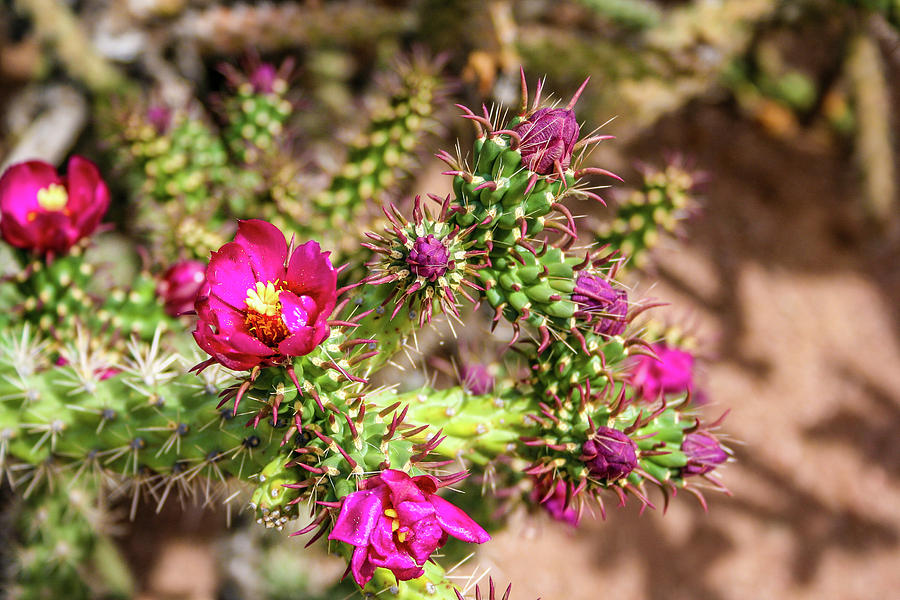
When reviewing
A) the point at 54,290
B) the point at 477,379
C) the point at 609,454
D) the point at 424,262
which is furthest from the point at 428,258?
the point at 54,290

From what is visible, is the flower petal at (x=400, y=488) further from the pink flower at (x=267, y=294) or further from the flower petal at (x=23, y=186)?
the flower petal at (x=23, y=186)

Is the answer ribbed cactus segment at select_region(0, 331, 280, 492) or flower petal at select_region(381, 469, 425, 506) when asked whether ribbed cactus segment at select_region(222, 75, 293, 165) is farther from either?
flower petal at select_region(381, 469, 425, 506)

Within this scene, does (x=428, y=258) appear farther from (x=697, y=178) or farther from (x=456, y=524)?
(x=697, y=178)

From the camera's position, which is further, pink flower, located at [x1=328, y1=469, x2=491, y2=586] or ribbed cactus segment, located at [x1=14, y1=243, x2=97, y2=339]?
ribbed cactus segment, located at [x1=14, y1=243, x2=97, y2=339]

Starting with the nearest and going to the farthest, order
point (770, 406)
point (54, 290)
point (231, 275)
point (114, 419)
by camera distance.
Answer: point (231, 275)
point (114, 419)
point (54, 290)
point (770, 406)

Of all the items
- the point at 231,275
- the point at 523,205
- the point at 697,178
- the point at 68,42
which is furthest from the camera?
the point at 68,42

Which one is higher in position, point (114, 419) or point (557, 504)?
point (114, 419)

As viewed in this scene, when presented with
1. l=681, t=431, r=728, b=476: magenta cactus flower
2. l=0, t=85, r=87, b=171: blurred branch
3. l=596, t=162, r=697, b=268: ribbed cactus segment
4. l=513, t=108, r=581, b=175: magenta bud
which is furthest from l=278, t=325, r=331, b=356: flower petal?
l=0, t=85, r=87, b=171: blurred branch
